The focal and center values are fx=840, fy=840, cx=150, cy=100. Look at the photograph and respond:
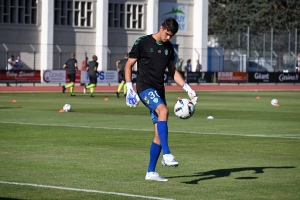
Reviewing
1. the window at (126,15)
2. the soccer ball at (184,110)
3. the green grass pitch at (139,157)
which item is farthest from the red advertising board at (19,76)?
the soccer ball at (184,110)

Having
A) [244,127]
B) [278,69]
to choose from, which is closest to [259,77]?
[278,69]

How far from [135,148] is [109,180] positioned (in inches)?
180

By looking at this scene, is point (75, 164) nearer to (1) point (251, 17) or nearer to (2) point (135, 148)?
(2) point (135, 148)

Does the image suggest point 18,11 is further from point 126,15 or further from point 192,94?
point 192,94

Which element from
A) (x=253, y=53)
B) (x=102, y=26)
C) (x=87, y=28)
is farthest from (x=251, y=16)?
(x=87, y=28)

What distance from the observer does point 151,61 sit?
11.6 meters

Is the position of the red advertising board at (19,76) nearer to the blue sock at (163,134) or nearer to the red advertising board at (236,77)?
the red advertising board at (236,77)

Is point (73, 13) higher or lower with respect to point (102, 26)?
higher

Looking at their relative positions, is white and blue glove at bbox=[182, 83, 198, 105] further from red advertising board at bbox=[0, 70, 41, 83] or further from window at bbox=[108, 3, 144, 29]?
window at bbox=[108, 3, 144, 29]

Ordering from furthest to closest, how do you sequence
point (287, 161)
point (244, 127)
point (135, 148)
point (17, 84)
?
point (17, 84), point (244, 127), point (135, 148), point (287, 161)

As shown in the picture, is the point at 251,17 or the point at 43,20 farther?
the point at 251,17

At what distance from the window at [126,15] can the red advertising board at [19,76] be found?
69.7ft

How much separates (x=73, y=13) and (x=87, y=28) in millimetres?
1850

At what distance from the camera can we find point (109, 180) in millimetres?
11266
